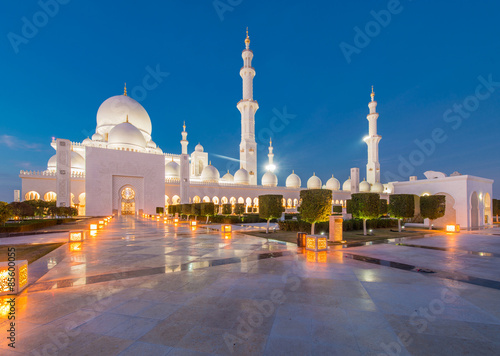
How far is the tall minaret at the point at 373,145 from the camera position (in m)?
45.3

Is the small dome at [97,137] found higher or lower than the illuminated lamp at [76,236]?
higher

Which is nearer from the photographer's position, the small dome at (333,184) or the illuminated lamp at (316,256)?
the illuminated lamp at (316,256)

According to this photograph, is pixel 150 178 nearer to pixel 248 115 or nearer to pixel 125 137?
pixel 125 137

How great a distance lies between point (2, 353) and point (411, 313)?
509 cm

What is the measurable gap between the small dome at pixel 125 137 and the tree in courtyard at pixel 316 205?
2934cm

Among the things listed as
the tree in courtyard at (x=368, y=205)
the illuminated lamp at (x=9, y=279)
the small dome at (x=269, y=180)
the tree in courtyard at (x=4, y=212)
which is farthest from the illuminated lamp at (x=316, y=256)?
the small dome at (x=269, y=180)

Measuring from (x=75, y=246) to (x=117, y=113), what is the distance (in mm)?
33487

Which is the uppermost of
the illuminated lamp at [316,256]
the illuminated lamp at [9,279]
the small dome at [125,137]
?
the small dome at [125,137]

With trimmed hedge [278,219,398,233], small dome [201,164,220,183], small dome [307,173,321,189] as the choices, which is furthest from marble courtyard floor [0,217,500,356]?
small dome [307,173,321,189]

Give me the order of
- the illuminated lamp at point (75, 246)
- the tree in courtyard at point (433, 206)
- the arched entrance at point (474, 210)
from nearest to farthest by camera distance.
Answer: the illuminated lamp at point (75, 246), the tree in courtyard at point (433, 206), the arched entrance at point (474, 210)

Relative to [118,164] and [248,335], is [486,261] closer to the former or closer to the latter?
[248,335]

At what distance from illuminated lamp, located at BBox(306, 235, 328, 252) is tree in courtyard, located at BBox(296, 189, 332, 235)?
11.1ft

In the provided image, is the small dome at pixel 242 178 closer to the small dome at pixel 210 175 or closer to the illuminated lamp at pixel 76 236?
the small dome at pixel 210 175

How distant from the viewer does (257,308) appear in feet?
12.0
